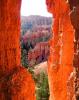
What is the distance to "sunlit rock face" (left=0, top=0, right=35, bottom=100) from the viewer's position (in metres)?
17.7

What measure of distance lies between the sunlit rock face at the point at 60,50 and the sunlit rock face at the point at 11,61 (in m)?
3.22

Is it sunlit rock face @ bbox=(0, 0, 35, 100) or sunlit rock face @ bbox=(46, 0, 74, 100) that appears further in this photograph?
sunlit rock face @ bbox=(46, 0, 74, 100)

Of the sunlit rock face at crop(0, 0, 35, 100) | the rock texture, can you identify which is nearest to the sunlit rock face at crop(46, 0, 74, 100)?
the sunlit rock face at crop(0, 0, 35, 100)

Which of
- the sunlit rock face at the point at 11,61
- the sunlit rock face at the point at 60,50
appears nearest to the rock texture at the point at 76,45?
the sunlit rock face at the point at 11,61

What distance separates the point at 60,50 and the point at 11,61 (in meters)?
5.23

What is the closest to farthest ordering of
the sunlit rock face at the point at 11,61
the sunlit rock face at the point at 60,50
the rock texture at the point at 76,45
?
the rock texture at the point at 76,45
the sunlit rock face at the point at 11,61
the sunlit rock face at the point at 60,50

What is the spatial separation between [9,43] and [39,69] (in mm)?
17744

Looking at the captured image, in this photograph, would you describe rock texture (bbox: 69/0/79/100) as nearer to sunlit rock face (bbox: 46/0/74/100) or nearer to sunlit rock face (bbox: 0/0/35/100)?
sunlit rock face (bbox: 0/0/35/100)

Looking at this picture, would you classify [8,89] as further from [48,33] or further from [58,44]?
[48,33]

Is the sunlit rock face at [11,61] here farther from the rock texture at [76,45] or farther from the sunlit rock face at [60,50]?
the rock texture at [76,45]

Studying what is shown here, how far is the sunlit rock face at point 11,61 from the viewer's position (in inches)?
697

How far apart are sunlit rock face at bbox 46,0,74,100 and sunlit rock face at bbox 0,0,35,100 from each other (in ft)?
10.6

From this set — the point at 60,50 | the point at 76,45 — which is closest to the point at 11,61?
the point at 60,50

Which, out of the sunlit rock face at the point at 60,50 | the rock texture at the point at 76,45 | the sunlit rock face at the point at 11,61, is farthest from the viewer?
the sunlit rock face at the point at 60,50
